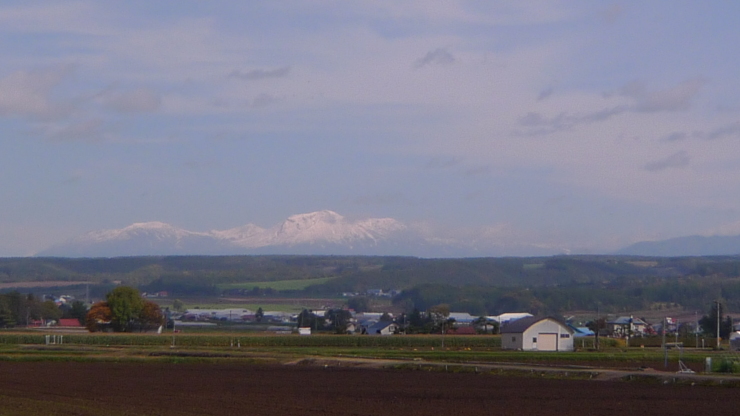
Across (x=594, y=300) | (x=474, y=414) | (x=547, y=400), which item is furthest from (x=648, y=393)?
(x=594, y=300)

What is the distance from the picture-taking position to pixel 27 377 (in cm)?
3866

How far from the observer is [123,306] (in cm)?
10088

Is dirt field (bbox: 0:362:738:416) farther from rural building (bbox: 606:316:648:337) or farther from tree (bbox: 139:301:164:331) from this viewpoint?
rural building (bbox: 606:316:648:337)

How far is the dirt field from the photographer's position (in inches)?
981

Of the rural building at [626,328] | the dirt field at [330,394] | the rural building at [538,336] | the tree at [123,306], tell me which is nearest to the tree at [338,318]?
the tree at [123,306]

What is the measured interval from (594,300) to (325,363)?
152 m

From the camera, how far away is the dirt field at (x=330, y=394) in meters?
24.9

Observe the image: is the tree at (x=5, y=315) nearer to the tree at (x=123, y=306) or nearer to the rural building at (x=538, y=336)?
the tree at (x=123, y=306)

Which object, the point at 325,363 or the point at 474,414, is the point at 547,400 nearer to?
the point at 474,414

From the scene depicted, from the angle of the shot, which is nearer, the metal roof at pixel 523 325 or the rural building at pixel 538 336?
the rural building at pixel 538 336

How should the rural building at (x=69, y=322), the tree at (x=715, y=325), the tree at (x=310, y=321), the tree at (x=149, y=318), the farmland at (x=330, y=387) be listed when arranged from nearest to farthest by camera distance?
the farmland at (x=330, y=387), the tree at (x=715, y=325), the tree at (x=149, y=318), the tree at (x=310, y=321), the rural building at (x=69, y=322)

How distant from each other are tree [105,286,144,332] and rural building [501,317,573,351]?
4572cm

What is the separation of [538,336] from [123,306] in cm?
4914

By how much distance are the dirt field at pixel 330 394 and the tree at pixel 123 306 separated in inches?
2320
